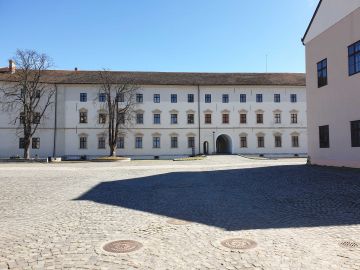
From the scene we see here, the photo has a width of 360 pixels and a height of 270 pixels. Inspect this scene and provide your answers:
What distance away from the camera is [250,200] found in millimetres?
Result: 10211

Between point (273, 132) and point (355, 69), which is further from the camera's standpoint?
point (273, 132)

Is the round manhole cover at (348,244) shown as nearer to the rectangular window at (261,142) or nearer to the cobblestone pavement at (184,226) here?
the cobblestone pavement at (184,226)

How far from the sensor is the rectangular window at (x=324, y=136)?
20.4m

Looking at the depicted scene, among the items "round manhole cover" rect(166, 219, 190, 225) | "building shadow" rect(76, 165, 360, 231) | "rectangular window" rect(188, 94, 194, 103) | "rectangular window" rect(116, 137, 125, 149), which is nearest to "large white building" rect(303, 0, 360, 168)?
"building shadow" rect(76, 165, 360, 231)

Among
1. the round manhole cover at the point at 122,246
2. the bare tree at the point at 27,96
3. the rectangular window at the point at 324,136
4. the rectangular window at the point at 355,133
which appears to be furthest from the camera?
the bare tree at the point at 27,96

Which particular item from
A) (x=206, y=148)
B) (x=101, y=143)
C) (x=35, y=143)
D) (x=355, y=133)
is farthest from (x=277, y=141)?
(x=35, y=143)

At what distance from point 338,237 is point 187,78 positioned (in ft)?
145

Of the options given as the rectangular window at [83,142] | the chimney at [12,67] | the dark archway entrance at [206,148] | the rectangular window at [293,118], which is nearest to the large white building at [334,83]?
the dark archway entrance at [206,148]

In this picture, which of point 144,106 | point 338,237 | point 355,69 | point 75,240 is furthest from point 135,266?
point 144,106

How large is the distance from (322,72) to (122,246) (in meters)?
19.5

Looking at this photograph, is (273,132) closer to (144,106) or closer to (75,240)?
(144,106)

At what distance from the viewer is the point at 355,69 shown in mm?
17656

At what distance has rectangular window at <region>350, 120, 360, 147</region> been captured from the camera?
17.4 meters

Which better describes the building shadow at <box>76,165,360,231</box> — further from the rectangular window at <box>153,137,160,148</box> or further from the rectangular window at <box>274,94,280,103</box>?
the rectangular window at <box>274,94,280,103</box>
